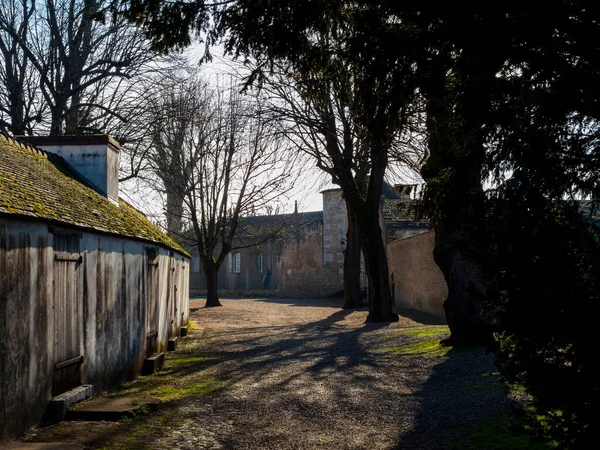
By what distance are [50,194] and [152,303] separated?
4.34 meters

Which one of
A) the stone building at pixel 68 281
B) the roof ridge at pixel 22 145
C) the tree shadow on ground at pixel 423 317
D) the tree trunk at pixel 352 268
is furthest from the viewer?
the tree trunk at pixel 352 268

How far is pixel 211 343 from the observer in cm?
1658

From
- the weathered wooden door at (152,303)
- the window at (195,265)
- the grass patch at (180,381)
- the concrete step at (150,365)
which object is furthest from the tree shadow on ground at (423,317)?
the window at (195,265)

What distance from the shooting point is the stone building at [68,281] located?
280 inches

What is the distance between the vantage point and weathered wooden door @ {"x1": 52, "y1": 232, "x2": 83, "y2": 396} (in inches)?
327

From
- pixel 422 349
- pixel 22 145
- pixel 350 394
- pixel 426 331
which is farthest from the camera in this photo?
pixel 426 331

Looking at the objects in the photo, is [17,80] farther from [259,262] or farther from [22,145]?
[259,262]

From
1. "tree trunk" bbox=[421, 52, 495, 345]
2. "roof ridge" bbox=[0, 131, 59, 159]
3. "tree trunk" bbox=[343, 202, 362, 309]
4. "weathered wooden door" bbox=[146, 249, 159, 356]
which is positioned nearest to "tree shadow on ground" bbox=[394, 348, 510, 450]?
"tree trunk" bbox=[421, 52, 495, 345]

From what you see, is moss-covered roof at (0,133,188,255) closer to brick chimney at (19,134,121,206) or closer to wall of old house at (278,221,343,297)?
brick chimney at (19,134,121,206)

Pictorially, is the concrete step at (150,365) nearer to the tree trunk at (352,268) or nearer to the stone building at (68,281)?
the stone building at (68,281)

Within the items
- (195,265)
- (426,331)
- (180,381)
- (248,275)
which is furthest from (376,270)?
(195,265)

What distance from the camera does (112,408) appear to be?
836 centimetres

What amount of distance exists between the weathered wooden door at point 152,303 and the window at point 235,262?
42515 mm

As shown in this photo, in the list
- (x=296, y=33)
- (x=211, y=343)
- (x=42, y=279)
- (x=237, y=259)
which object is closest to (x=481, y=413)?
(x=296, y=33)
